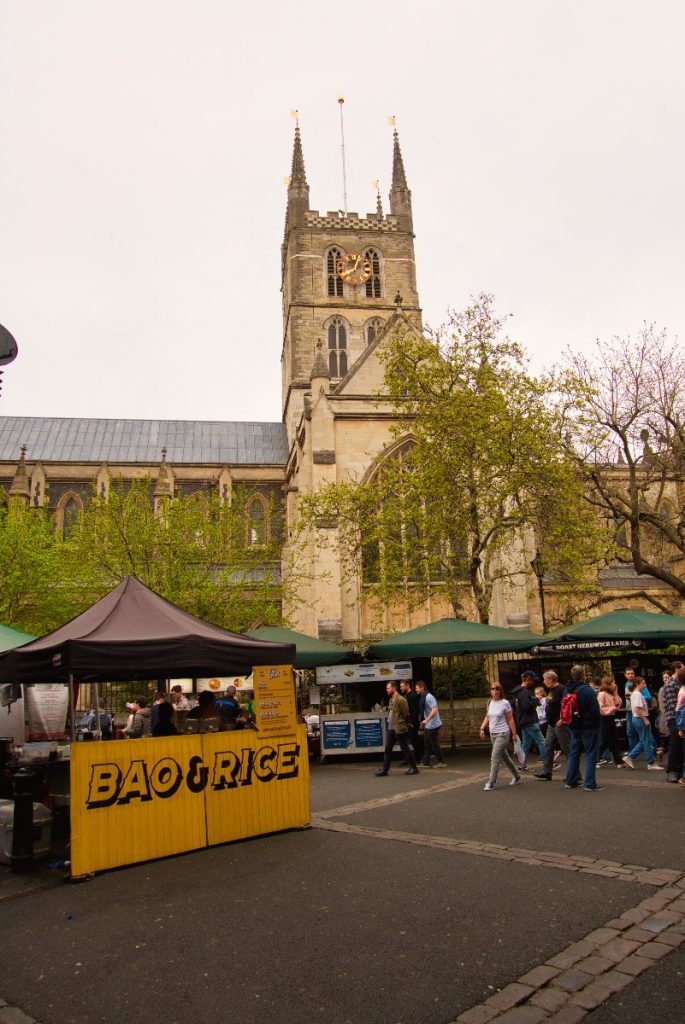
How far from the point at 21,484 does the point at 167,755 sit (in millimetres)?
35118

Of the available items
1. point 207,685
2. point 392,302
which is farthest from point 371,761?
point 392,302

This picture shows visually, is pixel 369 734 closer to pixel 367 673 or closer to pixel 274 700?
pixel 367 673

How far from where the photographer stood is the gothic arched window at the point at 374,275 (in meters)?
48.6

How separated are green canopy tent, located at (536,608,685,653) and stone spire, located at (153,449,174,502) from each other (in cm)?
2672

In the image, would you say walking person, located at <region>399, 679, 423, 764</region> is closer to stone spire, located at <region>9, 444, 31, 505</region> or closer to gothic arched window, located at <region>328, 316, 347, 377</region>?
stone spire, located at <region>9, 444, 31, 505</region>

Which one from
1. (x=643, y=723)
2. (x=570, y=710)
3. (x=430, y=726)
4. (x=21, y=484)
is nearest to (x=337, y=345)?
(x=21, y=484)

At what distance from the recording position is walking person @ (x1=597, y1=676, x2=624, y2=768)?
45.5 ft

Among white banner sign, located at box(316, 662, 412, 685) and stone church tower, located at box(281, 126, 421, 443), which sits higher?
stone church tower, located at box(281, 126, 421, 443)

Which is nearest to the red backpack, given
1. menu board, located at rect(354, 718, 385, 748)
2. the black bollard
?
menu board, located at rect(354, 718, 385, 748)

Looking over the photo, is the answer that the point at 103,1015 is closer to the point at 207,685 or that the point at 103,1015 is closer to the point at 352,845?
the point at 352,845

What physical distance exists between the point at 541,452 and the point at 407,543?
4.35 meters

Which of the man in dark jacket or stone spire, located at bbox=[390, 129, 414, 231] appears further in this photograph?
stone spire, located at bbox=[390, 129, 414, 231]

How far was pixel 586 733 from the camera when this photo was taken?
457 inches

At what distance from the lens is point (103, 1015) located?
4.36 metres
